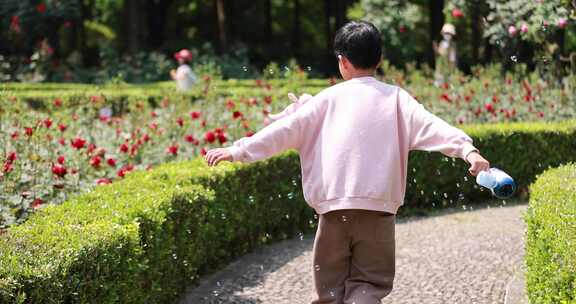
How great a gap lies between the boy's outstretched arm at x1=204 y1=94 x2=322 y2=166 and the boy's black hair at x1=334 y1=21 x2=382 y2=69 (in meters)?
0.22

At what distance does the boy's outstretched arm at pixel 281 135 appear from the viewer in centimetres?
324

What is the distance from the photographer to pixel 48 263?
10.1ft

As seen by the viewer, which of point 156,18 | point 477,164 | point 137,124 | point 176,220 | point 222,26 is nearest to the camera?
point 477,164

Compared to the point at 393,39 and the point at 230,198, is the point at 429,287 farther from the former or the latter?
the point at 393,39

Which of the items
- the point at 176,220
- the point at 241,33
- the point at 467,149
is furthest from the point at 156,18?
the point at 467,149

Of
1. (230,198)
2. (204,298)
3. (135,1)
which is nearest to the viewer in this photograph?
(204,298)

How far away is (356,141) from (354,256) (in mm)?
491

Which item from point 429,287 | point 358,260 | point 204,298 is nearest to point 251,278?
point 204,298

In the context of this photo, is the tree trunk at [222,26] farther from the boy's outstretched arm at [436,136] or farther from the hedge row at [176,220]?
the boy's outstretched arm at [436,136]

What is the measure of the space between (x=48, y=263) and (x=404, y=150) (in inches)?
57.2

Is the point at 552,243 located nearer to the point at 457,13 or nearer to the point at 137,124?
the point at 137,124

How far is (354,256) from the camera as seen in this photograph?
3.33m

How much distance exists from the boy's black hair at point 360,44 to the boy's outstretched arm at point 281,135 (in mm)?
224

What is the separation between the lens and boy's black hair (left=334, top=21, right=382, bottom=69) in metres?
3.23
